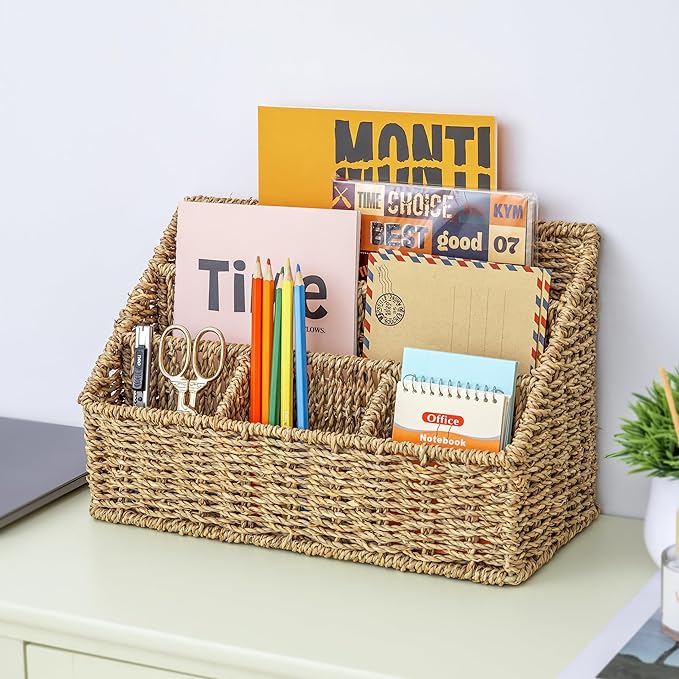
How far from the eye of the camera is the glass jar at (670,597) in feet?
2.80

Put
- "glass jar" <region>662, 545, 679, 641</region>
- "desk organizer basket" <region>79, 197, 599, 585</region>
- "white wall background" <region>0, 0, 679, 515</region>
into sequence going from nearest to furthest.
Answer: "glass jar" <region>662, 545, 679, 641</region> < "desk organizer basket" <region>79, 197, 599, 585</region> < "white wall background" <region>0, 0, 679, 515</region>

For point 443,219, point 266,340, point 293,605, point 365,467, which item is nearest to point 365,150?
point 443,219

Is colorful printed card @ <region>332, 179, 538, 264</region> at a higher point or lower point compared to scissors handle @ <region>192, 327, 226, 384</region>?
higher

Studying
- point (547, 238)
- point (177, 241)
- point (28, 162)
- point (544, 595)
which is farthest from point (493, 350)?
point (28, 162)

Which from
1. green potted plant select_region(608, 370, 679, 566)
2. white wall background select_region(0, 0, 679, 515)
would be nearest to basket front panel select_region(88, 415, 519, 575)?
green potted plant select_region(608, 370, 679, 566)

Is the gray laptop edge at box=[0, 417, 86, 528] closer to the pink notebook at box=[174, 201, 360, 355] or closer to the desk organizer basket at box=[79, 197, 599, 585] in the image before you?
the desk organizer basket at box=[79, 197, 599, 585]

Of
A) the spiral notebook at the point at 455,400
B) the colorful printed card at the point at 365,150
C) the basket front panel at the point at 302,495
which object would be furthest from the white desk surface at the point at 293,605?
the colorful printed card at the point at 365,150

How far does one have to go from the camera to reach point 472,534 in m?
0.99

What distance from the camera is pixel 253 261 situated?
3.83 feet

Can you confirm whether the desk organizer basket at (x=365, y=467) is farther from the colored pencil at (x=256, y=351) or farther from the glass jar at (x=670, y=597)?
the glass jar at (x=670, y=597)

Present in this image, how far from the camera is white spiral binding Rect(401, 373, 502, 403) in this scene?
100cm

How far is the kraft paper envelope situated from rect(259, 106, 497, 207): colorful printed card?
94 millimetres

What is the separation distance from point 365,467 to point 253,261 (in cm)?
28

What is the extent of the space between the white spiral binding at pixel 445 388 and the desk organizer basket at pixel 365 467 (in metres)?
0.03
